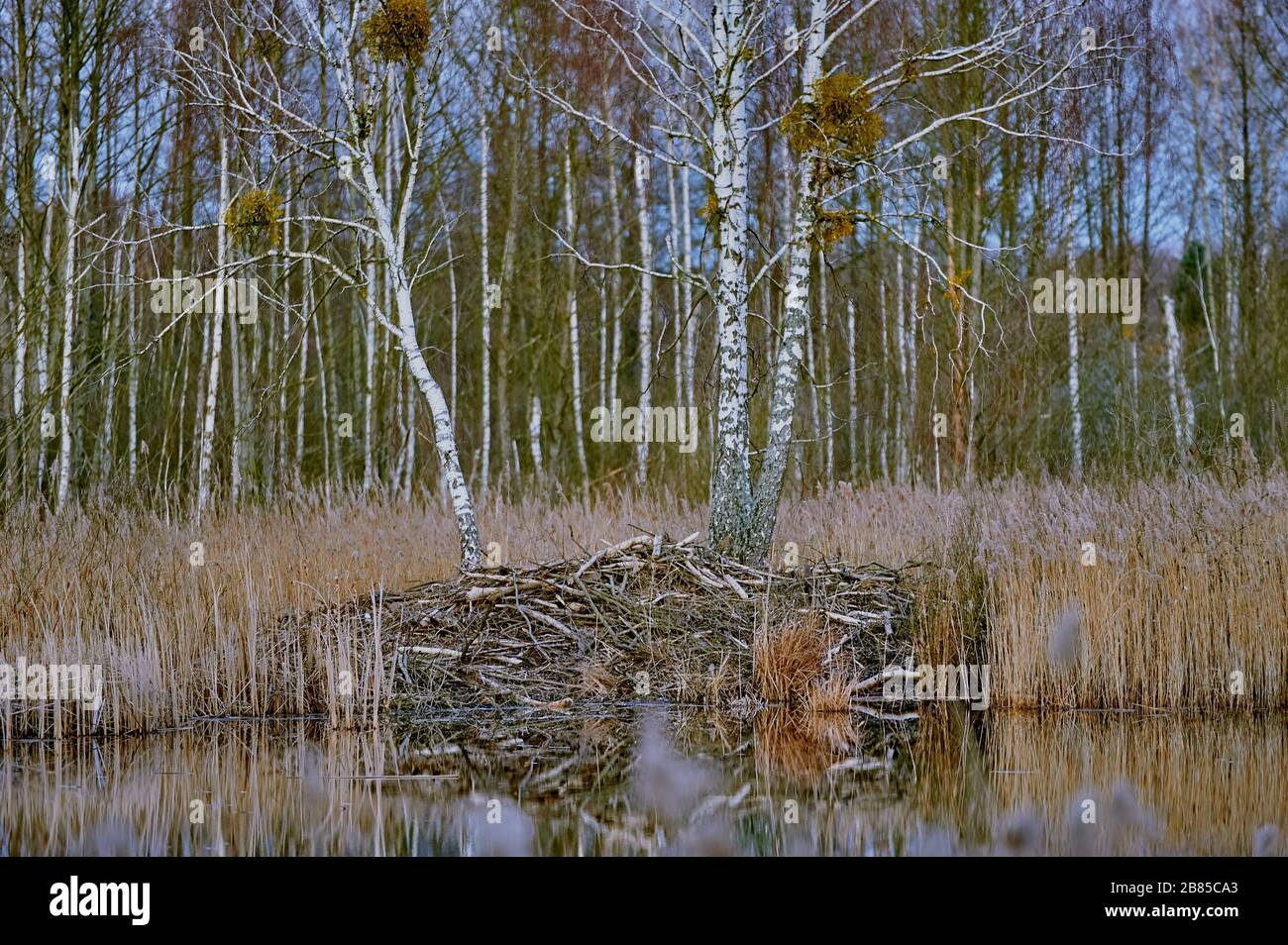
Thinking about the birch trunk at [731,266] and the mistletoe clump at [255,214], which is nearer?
the birch trunk at [731,266]

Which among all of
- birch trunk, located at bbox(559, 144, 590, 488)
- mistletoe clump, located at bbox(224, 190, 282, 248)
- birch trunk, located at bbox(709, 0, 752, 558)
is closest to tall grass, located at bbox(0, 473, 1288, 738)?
birch trunk, located at bbox(709, 0, 752, 558)

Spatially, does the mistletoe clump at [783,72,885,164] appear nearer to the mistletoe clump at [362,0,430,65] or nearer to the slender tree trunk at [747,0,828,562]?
the slender tree trunk at [747,0,828,562]

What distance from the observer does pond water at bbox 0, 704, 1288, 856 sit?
518 centimetres

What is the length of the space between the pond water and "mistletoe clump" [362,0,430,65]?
499cm

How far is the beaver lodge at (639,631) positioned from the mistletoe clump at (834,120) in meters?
2.85

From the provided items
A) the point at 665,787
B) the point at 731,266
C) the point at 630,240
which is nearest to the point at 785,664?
the point at 665,787

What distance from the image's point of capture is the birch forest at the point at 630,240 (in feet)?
33.6

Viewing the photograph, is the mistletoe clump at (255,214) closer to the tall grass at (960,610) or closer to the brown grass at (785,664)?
the tall grass at (960,610)

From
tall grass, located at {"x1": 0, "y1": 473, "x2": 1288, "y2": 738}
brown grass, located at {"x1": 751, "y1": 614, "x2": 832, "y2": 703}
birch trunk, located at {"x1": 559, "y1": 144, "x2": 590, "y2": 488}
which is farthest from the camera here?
birch trunk, located at {"x1": 559, "y1": 144, "x2": 590, "y2": 488}

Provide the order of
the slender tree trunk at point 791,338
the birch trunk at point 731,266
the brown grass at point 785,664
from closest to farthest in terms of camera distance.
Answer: the brown grass at point 785,664, the slender tree trunk at point 791,338, the birch trunk at point 731,266

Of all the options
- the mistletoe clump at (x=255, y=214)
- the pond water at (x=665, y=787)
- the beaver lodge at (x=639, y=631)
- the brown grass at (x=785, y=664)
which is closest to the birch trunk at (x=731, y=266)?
the beaver lodge at (x=639, y=631)

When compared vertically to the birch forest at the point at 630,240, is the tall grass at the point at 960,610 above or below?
below

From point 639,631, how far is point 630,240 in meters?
14.4
